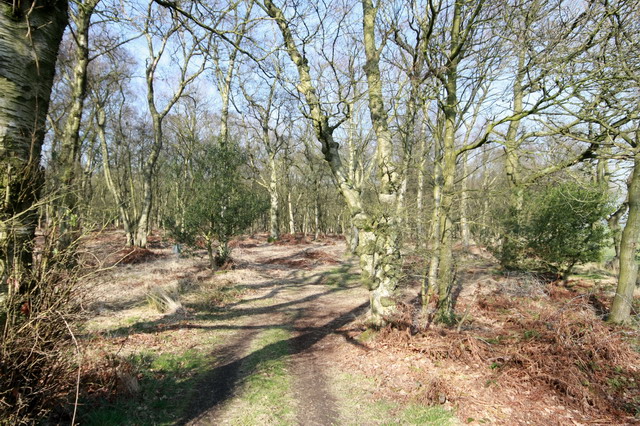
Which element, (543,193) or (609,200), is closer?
(609,200)

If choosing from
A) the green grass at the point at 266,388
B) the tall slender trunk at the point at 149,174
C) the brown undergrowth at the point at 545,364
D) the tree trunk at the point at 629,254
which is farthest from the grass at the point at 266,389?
the tall slender trunk at the point at 149,174

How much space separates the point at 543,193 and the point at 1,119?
1563 cm

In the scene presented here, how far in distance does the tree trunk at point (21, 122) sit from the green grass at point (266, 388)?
3.08 metres

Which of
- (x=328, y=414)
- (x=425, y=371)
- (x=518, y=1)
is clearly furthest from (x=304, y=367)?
(x=518, y=1)

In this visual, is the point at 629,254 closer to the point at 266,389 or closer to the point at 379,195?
the point at 379,195

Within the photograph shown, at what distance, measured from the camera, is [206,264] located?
50.4ft

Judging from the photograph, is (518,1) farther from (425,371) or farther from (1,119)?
(1,119)

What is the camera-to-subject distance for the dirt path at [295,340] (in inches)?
183

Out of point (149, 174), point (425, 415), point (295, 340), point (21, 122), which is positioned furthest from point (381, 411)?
point (149, 174)

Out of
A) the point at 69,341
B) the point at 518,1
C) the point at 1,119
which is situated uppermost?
the point at 518,1

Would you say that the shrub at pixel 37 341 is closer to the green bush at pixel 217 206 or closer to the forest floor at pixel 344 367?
the forest floor at pixel 344 367

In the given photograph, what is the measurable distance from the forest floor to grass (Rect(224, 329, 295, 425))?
0.02 metres

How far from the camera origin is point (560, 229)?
12.5 m

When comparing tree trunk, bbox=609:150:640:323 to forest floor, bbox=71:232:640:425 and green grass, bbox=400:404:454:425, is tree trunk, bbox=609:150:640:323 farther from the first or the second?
green grass, bbox=400:404:454:425
